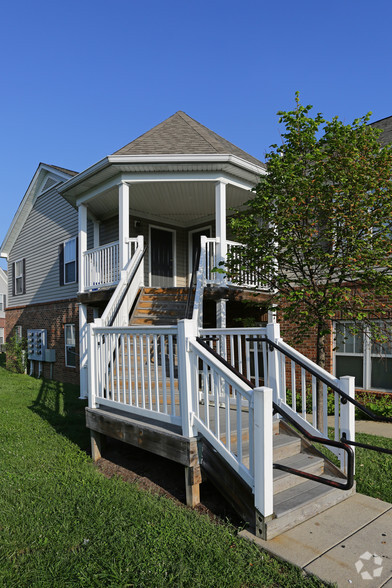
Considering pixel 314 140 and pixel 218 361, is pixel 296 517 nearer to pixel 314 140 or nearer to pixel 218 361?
pixel 218 361

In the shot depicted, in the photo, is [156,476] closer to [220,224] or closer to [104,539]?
[104,539]

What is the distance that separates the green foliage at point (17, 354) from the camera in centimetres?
1522

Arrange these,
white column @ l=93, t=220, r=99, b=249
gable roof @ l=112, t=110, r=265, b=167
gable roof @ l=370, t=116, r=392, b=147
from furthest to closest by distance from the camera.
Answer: white column @ l=93, t=220, r=99, b=249, gable roof @ l=370, t=116, r=392, b=147, gable roof @ l=112, t=110, r=265, b=167

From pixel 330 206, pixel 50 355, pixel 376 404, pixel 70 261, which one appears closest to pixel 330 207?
pixel 330 206

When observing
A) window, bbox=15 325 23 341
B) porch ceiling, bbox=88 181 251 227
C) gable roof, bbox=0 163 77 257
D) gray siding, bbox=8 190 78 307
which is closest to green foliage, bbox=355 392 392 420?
porch ceiling, bbox=88 181 251 227

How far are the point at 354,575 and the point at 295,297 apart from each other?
12.6ft

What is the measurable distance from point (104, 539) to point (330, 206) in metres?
5.01

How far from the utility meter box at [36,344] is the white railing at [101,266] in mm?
5429

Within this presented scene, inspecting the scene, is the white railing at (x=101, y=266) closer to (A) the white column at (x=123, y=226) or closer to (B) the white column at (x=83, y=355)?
(A) the white column at (x=123, y=226)

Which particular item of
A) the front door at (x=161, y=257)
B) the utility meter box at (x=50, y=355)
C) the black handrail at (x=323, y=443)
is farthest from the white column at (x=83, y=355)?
the black handrail at (x=323, y=443)

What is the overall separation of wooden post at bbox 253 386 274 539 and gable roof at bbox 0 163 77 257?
12.1 metres

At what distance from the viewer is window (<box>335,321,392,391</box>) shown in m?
7.90

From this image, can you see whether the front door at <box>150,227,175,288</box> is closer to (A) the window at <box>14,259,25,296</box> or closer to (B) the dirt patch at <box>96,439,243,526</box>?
(B) the dirt patch at <box>96,439,243,526</box>

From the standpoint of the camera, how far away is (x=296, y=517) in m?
3.26
